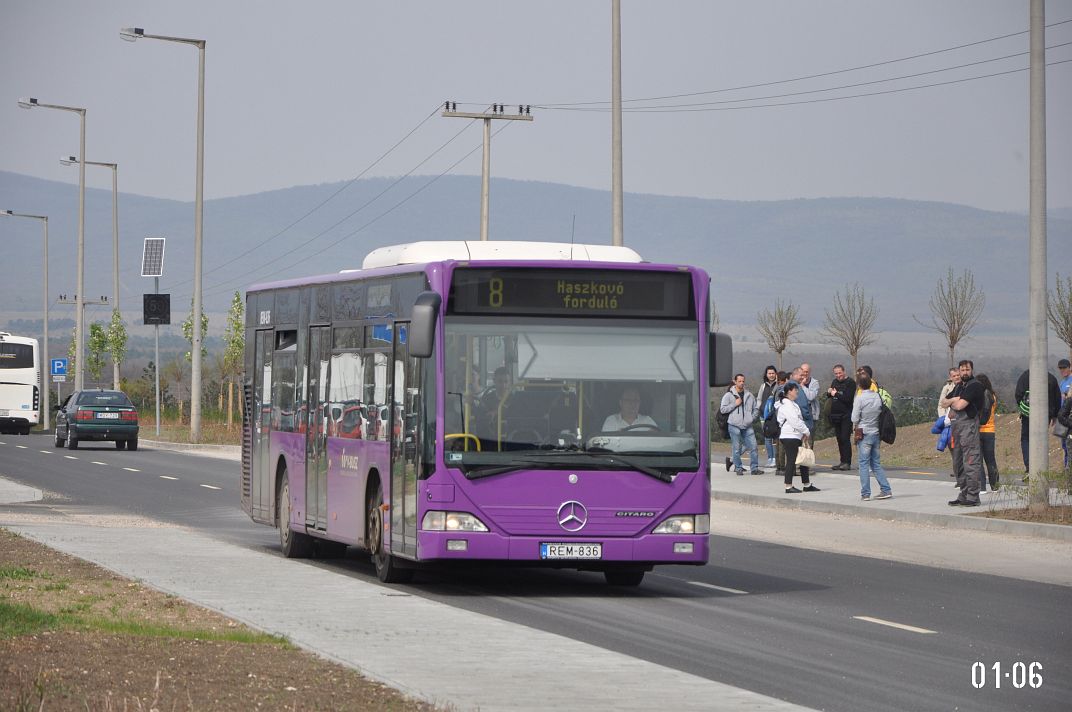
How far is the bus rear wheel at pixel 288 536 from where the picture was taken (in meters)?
19.2

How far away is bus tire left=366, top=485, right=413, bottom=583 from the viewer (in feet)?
53.9

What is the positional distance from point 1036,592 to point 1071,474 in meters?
8.16

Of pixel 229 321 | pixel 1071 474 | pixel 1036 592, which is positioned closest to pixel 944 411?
pixel 1071 474

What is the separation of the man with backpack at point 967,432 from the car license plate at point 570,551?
36.0ft

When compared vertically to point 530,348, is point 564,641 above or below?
below

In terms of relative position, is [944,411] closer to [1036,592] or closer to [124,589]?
[1036,592]

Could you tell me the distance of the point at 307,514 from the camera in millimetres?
18609

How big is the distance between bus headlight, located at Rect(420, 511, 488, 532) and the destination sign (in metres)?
1.74

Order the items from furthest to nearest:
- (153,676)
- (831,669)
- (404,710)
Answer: (831,669) < (153,676) < (404,710)

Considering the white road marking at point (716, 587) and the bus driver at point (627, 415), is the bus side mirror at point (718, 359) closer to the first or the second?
the bus driver at point (627, 415)

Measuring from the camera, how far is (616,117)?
35281mm

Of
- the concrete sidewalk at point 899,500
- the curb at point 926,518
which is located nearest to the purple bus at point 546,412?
the curb at point 926,518
